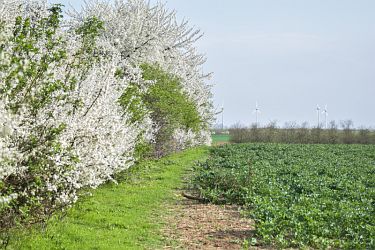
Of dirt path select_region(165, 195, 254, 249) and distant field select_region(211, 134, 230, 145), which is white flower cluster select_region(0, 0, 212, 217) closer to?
dirt path select_region(165, 195, 254, 249)

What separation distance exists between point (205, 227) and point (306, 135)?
58478 mm

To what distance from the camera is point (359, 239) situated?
11.8 m

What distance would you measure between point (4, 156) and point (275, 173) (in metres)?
18.4

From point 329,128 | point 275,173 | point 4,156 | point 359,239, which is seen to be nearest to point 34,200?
point 4,156

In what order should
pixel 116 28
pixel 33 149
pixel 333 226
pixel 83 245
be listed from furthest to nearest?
Answer: pixel 116 28 < pixel 333 226 < pixel 83 245 < pixel 33 149

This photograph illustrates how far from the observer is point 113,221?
1302cm

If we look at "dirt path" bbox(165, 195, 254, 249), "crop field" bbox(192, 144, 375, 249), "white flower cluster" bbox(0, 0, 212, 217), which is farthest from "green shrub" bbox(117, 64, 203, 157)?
"white flower cluster" bbox(0, 0, 212, 217)

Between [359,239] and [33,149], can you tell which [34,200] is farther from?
[359,239]

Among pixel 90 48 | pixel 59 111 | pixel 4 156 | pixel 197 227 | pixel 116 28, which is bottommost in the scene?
pixel 197 227

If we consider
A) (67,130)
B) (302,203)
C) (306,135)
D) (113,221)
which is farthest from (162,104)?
(306,135)

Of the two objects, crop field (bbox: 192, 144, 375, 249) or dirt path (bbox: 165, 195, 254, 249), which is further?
crop field (bbox: 192, 144, 375, 249)

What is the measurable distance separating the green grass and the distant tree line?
50.2 metres

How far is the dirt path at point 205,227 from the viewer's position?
38.4 ft

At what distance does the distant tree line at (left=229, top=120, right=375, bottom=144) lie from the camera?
69.5 meters
